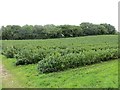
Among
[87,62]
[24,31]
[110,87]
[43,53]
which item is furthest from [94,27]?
[110,87]

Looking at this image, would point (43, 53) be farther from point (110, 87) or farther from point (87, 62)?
point (110, 87)

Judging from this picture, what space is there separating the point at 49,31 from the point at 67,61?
3743cm

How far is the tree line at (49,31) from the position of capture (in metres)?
57.7

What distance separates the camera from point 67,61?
2009cm

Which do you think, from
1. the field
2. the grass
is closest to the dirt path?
the grass

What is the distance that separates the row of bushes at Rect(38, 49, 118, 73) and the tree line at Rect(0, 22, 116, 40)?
3523cm

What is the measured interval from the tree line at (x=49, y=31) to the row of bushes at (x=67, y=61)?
116 feet

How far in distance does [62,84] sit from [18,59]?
10266 mm

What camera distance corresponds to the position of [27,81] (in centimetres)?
1775

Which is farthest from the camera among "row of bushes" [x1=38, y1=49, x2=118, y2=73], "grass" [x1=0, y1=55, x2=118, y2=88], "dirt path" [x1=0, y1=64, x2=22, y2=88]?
"row of bushes" [x1=38, y1=49, x2=118, y2=73]

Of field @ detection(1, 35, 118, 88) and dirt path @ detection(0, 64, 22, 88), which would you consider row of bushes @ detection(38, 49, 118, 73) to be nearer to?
field @ detection(1, 35, 118, 88)

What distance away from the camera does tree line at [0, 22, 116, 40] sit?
5769 cm

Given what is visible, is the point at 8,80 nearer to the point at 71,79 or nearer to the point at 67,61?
A: the point at 67,61

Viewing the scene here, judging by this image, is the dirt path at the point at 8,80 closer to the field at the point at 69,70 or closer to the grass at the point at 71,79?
the grass at the point at 71,79
